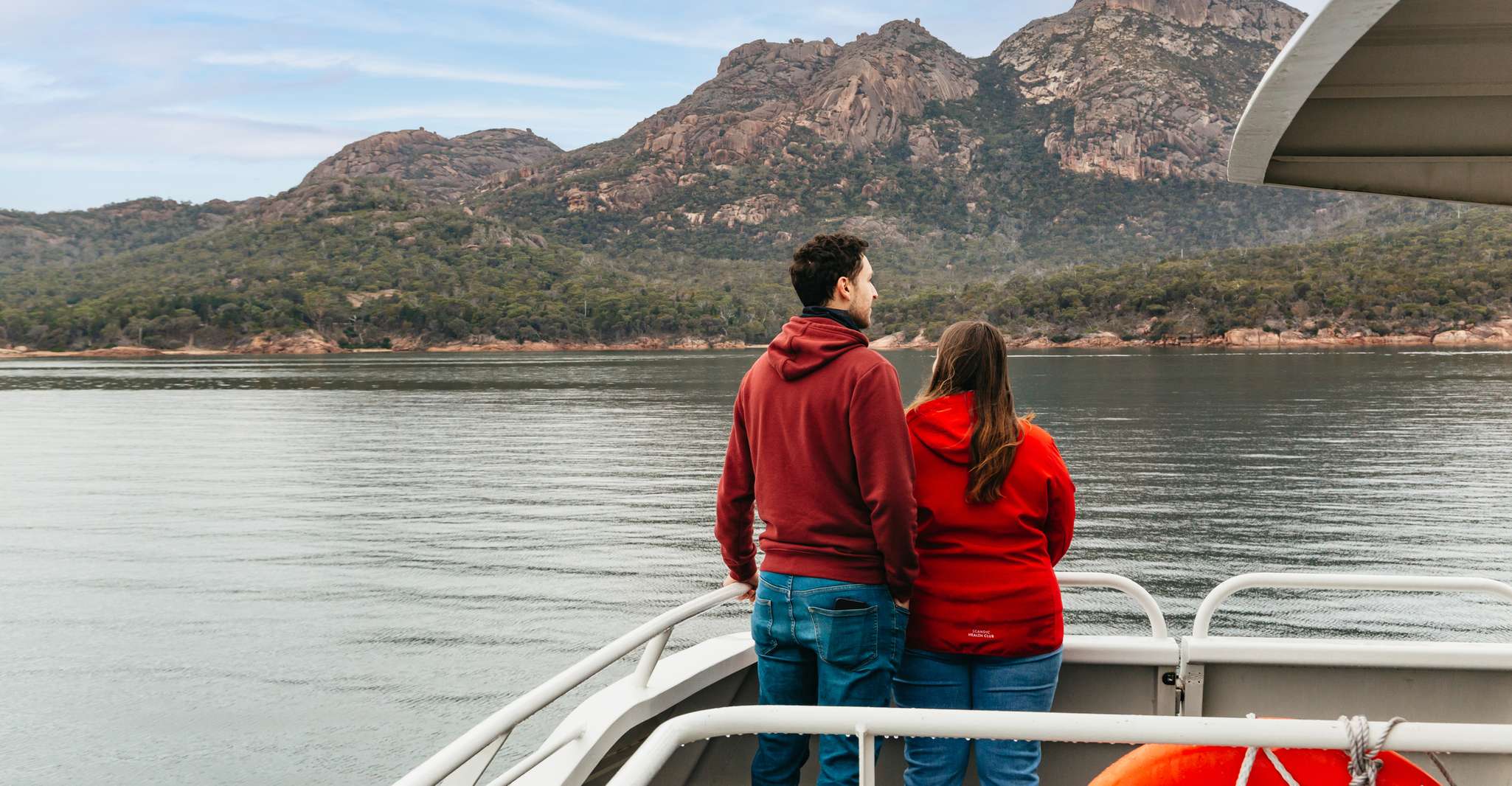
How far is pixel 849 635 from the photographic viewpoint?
7.84ft

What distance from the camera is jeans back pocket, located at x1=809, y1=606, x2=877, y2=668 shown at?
7.84 ft

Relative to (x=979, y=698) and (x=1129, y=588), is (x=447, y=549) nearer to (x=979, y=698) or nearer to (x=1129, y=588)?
(x=1129, y=588)

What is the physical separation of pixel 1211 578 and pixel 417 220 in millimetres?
168690

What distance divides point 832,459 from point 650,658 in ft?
2.30

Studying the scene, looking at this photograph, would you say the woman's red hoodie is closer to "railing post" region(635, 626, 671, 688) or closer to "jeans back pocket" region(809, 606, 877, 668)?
"jeans back pocket" region(809, 606, 877, 668)

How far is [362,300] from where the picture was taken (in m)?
142

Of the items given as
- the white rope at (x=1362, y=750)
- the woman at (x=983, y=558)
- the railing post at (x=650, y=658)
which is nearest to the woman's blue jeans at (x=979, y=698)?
the woman at (x=983, y=558)

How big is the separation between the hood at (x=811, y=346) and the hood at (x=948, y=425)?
219 mm

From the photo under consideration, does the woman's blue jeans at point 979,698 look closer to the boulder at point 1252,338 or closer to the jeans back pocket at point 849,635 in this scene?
the jeans back pocket at point 849,635

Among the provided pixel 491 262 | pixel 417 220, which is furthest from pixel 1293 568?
pixel 417 220

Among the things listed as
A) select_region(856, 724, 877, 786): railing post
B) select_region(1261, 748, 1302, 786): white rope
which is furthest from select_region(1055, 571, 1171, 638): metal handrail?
select_region(856, 724, 877, 786): railing post

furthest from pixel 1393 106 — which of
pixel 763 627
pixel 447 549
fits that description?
pixel 447 549

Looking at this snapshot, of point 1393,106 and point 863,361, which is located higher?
point 1393,106

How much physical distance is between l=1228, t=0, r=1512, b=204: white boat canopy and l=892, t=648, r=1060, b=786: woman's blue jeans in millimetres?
1284
